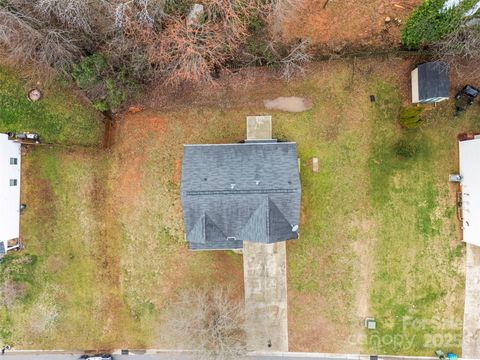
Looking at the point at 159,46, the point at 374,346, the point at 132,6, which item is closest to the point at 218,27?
the point at 159,46

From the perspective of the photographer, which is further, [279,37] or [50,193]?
[50,193]

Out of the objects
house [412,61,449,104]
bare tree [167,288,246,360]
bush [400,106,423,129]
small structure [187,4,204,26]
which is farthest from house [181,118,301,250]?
house [412,61,449,104]

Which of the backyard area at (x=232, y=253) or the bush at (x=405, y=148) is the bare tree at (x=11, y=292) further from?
the bush at (x=405, y=148)

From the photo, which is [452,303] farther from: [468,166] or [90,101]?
[90,101]

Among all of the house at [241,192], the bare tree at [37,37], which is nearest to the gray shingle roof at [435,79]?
the house at [241,192]

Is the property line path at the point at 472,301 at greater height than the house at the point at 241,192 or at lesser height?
lesser

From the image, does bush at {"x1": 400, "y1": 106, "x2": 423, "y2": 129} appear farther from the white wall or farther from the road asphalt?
the road asphalt

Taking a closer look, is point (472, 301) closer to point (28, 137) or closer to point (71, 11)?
point (71, 11)
